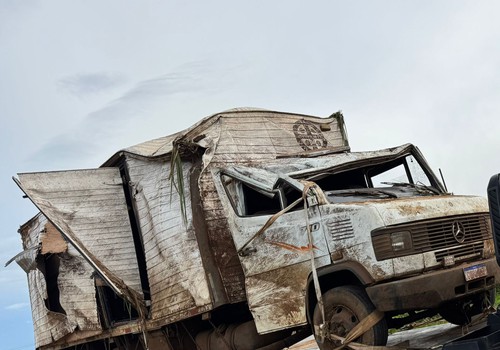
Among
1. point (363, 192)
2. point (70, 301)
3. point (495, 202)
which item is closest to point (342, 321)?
point (363, 192)

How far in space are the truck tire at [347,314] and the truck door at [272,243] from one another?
0.31 meters

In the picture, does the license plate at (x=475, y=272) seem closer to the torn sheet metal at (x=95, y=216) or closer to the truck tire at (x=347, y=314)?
the truck tire at (x=347, y=314)

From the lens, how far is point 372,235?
5973 mm

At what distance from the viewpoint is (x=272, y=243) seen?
6.86 m

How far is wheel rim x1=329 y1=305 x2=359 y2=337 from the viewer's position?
20.4 feet

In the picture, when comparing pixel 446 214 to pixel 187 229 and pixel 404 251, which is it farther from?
Answer: pixel 187 229

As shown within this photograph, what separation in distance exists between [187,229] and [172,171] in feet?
2.47

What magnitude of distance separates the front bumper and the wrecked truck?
1 centimetres

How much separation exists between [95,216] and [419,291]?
5001mm

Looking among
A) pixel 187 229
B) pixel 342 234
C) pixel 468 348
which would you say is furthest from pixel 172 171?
pixel 468 348

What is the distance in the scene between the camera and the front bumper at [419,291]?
19.3 feet

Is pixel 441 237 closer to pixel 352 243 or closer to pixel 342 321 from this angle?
pixel 352 243

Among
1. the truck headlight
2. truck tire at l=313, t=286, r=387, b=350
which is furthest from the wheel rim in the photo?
the truck headlight

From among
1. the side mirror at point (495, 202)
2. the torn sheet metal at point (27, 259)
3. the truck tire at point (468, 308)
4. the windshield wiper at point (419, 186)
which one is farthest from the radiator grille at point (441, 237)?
the torn sheet metal at point (27, 259)
